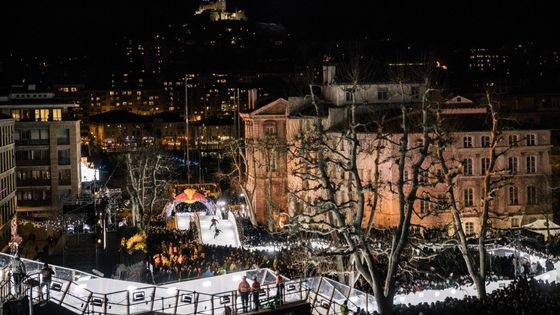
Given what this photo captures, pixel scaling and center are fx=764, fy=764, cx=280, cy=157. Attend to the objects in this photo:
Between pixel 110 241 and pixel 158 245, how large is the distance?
374 cm

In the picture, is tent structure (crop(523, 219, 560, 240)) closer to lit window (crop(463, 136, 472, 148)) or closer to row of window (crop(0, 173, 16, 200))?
lit window (crop(463, 136, 472, 148))

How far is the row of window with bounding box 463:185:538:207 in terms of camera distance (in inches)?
1966

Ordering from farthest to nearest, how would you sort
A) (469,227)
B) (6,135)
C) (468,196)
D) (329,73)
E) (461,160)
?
(329,73) < (6,135) < (468,196) < (469,227) < (461,160)

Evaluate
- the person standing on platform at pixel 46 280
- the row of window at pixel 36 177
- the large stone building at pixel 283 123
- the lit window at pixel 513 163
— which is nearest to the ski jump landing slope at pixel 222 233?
the large stone building at pixel 283 123

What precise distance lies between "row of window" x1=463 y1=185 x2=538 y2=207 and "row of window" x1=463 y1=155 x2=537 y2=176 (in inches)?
43.0

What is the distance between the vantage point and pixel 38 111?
67.2m

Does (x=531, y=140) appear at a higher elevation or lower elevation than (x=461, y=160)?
higher

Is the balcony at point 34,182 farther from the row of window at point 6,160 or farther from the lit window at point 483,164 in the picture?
the lit window at point 483,164

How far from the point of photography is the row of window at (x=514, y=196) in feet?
164

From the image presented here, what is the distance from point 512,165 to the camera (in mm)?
50500

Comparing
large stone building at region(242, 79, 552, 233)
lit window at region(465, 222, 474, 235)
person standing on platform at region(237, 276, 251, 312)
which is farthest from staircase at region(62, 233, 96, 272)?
lit window at region(465, 222, 474, 235)

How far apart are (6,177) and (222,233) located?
20.3 meters

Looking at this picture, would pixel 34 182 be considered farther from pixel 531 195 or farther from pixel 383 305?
pixel 383 305

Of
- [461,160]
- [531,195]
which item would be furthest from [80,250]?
[531,195]
